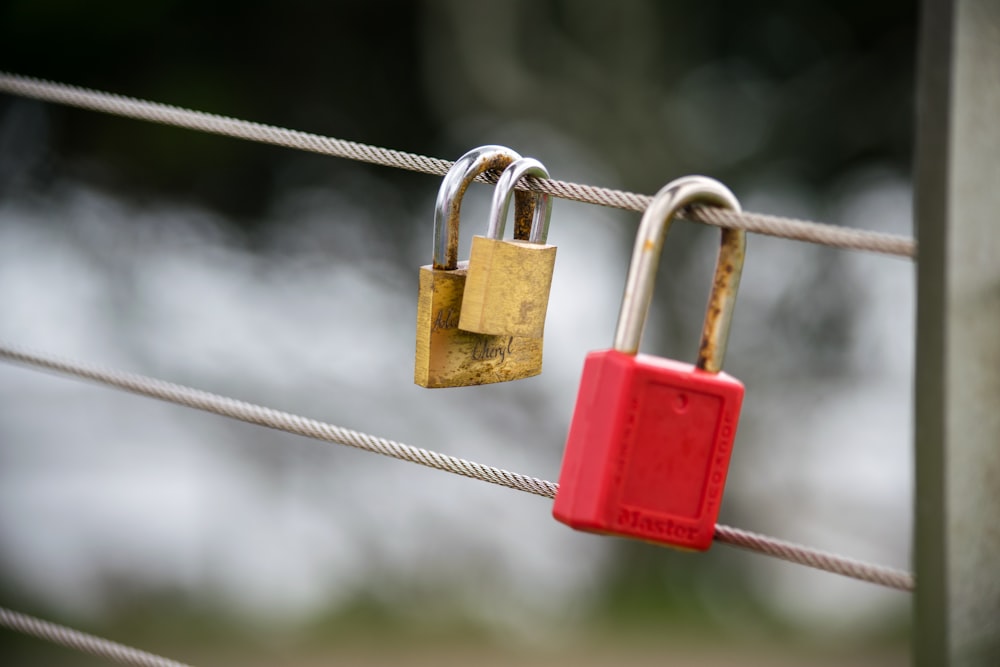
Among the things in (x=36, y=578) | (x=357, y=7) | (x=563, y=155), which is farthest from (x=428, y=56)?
(x=36, y=578)

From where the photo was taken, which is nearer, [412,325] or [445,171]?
[445,171]

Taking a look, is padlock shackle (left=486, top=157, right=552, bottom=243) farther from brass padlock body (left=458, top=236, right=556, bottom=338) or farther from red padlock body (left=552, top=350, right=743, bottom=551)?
red padlock body (left=552, top=350, right=743, bottom=551)

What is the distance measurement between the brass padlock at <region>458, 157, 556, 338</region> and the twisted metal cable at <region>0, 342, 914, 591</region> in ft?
0.36

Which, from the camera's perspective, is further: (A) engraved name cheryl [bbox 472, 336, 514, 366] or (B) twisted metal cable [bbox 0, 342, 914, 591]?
(A) engraved name cheryl [bbox 472, 336, 514, 366]

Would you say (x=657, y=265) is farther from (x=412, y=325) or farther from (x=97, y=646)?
(x=412, y=325)

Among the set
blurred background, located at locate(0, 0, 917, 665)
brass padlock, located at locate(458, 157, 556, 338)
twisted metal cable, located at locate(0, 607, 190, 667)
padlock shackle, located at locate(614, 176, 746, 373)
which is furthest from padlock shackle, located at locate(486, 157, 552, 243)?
blurred background, located at locate(0, 0, 917, 665)

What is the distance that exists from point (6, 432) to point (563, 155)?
8.61 ft

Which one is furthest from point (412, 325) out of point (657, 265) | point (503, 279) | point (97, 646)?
point (657, 265)

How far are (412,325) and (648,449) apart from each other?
12.6 ft

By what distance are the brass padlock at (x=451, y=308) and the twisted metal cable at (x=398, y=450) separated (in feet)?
A: 0.23

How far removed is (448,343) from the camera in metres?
0.82

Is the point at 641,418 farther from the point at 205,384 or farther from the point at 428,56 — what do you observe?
the point at 428,56

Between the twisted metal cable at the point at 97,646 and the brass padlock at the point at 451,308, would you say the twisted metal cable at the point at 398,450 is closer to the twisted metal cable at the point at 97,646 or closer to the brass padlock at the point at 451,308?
the brass padlock at the point at 451,308

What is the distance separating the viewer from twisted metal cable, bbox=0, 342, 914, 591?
0.60 metres
